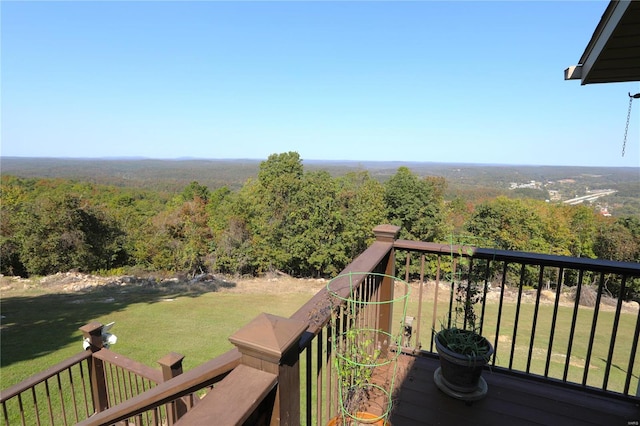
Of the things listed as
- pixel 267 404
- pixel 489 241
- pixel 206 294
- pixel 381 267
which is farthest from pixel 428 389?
Result: pixel 206 294

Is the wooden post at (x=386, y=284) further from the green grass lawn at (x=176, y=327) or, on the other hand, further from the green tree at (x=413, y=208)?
the green tree at (x=413, y=208)

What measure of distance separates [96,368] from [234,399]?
3.38 meters

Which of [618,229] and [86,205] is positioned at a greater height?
[86,205]

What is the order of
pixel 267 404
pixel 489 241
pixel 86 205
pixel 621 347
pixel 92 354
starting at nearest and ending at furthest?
pixel 267 404 → pixel 489 241 → pixel 92 354 → pixel 621 347 → pixel 86 205

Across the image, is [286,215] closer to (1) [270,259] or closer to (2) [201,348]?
(1) [270,259]

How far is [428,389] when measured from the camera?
7.18 ft

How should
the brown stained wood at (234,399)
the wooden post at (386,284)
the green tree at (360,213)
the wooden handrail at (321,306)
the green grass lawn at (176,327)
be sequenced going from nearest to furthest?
the brown stained wood at (234,399) < the wooden handrail at (321,306) < the wooden post at (386,284) < the green grass lawn at (176,327) < the green tree at (360,213)

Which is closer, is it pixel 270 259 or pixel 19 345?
pixel 19 345

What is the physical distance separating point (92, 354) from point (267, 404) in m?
3.13

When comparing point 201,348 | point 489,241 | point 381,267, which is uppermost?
point 489,241

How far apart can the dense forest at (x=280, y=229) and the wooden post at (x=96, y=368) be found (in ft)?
49.6

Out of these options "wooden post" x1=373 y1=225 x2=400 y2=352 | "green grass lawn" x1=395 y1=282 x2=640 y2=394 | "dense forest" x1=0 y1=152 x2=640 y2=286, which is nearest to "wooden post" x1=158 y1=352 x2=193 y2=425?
"wooden post" x1=373 y1=225 x2=400 y2=352

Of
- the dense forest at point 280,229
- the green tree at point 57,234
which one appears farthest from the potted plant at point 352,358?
the green tree at point 57,234

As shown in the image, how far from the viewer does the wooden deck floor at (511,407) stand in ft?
6.31
